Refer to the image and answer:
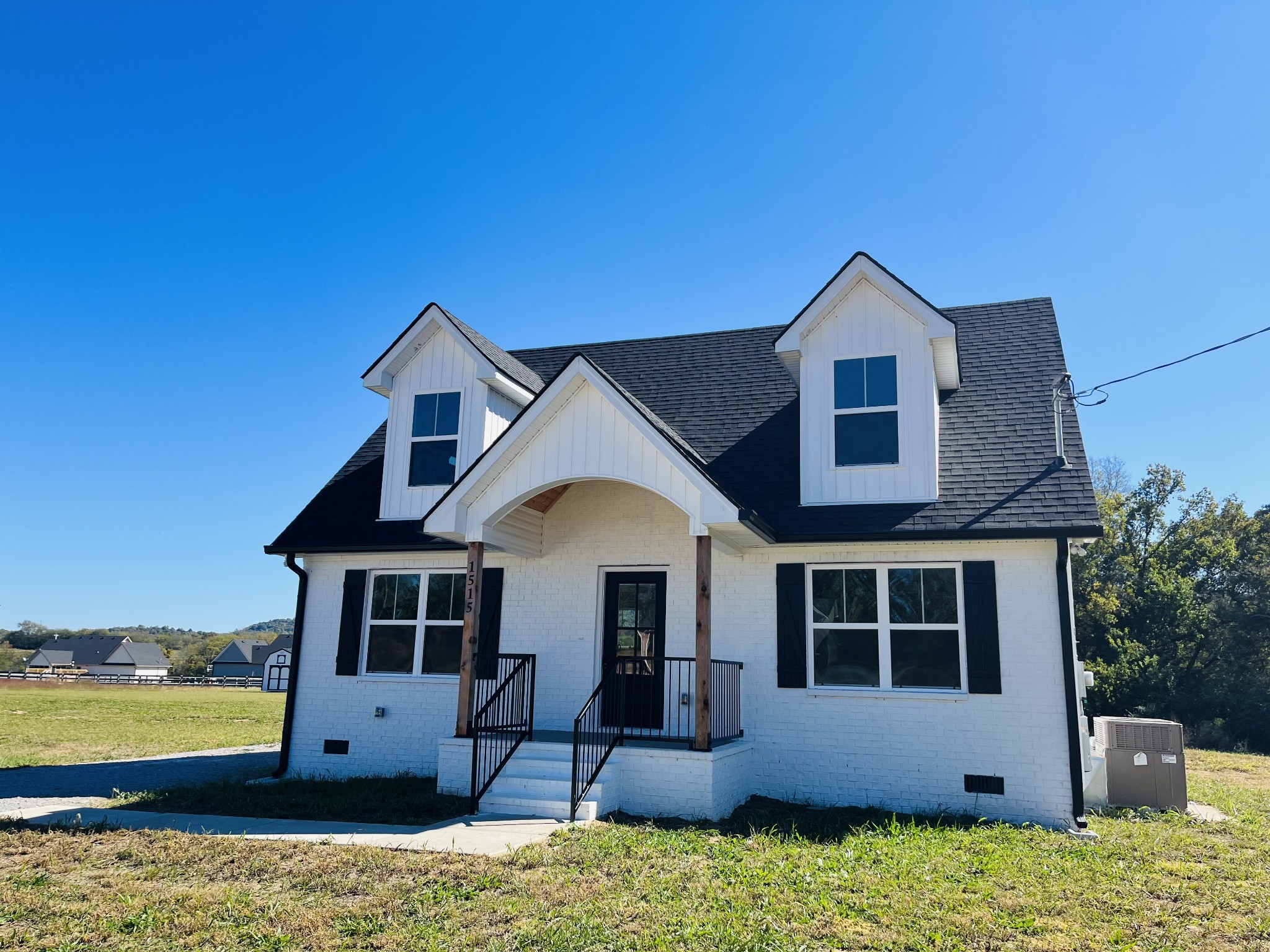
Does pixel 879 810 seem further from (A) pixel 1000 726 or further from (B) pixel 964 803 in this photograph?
(A) pixel 1000 726

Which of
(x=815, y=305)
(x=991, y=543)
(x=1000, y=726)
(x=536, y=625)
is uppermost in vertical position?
(x=815, y=305)

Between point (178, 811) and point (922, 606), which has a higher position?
point (922, 606)

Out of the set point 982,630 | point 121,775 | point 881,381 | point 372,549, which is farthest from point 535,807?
point 121,775

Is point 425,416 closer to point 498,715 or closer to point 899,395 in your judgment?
point 498,715

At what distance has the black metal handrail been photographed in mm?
9258

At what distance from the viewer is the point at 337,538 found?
12469 millimetres

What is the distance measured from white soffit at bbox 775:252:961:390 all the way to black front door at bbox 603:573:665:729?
343 cm

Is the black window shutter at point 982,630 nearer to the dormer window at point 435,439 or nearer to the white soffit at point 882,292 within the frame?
the white soffit at point 882,292

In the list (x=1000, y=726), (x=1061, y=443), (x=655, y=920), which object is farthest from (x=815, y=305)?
→ (x=655, y=920)

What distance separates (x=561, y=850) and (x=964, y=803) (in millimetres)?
4760

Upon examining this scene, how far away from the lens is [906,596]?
10.2 meters

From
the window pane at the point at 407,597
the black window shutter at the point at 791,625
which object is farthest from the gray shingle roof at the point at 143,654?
the black window shutter at the point at 791,625

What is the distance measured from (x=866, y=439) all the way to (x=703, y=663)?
3602 mm

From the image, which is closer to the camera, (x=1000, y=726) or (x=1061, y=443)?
(x=1000, y=726)
